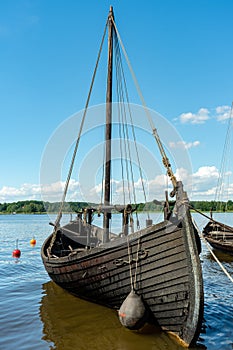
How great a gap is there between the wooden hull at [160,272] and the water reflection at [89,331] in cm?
45

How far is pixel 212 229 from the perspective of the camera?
23.8 m

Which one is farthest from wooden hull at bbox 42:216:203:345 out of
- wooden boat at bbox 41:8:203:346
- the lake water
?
the lake water

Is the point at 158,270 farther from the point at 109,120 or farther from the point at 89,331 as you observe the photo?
the point at 109,120

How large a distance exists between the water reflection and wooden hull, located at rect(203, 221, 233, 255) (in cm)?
1188

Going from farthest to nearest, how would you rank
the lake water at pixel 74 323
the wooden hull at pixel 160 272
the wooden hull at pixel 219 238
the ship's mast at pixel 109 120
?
the wooden hull at pixel 219 238 → the ship's mast at pixel 109 120 → the lake water at pixel 74 323 → the wooden hull at pixel 160 272

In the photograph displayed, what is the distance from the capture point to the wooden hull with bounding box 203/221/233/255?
1925 cm

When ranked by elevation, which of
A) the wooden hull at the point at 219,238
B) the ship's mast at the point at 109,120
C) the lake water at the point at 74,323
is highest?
the ship's mast at the point at 109,120

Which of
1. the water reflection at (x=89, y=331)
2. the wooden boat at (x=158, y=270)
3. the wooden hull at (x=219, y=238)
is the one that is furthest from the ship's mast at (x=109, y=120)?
the wooden hull at (x=219, y=238)

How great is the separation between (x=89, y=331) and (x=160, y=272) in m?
2.61

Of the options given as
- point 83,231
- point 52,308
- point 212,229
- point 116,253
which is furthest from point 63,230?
point 212,229

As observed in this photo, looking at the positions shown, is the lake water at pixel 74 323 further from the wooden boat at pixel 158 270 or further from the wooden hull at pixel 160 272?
the wooden hull at pixel 160 272

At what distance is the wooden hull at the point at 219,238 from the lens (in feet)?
63.2

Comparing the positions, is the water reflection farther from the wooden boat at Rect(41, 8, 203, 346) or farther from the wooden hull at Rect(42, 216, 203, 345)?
the wooden hull at Rect(42, 216, 203, 345)

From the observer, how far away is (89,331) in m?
7.96
